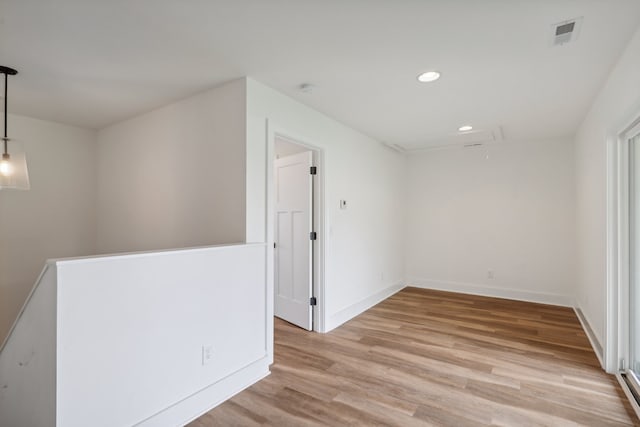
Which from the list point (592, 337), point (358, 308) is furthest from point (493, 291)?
point (358, 308)

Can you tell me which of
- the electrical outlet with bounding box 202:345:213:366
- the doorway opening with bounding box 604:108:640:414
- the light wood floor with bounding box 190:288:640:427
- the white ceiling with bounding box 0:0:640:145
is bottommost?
the light wood floor with bounding box 190:288:640:427

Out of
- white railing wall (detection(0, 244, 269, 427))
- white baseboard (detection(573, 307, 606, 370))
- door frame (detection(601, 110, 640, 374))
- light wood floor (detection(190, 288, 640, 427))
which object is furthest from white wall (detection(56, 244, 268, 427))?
white baseboard (detection(573, 307, 606, 370))

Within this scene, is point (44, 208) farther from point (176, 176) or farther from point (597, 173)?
point (597, 173)

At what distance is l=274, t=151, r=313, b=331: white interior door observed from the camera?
3639 millimetres

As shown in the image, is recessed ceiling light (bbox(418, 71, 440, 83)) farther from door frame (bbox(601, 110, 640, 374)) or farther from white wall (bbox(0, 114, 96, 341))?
white wall (bbox(0, 114, 96, 341))

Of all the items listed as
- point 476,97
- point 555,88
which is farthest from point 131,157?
point 555,88

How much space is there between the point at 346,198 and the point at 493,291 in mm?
3017

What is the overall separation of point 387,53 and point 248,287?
200 cm

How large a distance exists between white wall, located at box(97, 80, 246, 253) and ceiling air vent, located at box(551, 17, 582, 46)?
2.15 m

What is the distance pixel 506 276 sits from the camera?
500cm

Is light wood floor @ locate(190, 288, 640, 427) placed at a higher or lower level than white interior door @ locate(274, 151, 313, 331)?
lower

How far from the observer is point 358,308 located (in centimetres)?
422

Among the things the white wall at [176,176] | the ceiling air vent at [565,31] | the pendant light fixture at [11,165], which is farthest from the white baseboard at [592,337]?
the pendant light fixture at [11,165]

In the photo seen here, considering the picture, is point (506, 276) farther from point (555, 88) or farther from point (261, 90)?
point (261, 90)
